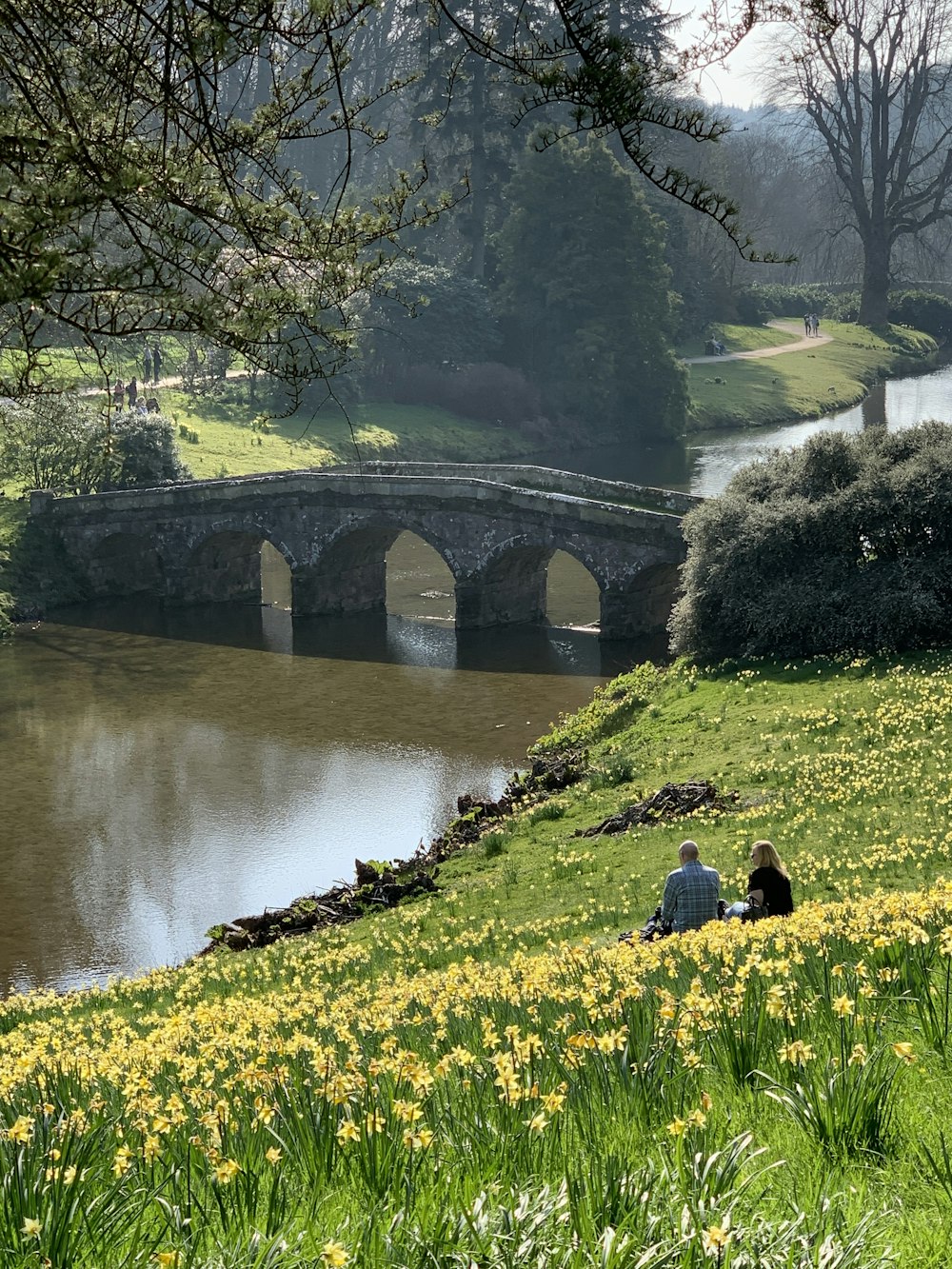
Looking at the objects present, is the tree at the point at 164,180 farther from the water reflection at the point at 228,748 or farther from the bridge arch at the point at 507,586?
the bridge arch at the point at 507,586

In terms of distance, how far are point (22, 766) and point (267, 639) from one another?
13.7 metres

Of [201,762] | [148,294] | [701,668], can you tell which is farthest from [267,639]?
[148,294]

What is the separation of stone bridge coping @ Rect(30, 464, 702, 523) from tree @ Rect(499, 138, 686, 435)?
87.0ft

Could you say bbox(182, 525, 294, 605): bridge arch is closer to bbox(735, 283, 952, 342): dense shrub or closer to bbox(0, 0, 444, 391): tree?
bbox(0, 0, 444, 391): tree

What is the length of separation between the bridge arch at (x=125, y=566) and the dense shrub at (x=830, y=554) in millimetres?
26350

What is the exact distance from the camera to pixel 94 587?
54688 mm

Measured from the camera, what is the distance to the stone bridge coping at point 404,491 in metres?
44.8

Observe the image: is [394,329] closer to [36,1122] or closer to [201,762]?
[201,762]

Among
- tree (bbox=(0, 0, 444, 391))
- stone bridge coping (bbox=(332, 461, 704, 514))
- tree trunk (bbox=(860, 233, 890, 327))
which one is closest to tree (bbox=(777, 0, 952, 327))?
tree trunk (bbox=(860, 233, 890, 327))

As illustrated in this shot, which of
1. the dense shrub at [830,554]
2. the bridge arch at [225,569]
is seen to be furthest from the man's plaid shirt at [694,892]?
the bridge arch at [225,569]

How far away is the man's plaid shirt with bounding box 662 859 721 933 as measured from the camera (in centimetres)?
1429

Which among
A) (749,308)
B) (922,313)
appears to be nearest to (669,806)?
(749,308)

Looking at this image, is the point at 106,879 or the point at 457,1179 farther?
the point at 106,879

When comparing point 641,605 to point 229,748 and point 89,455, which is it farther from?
point 89,455
